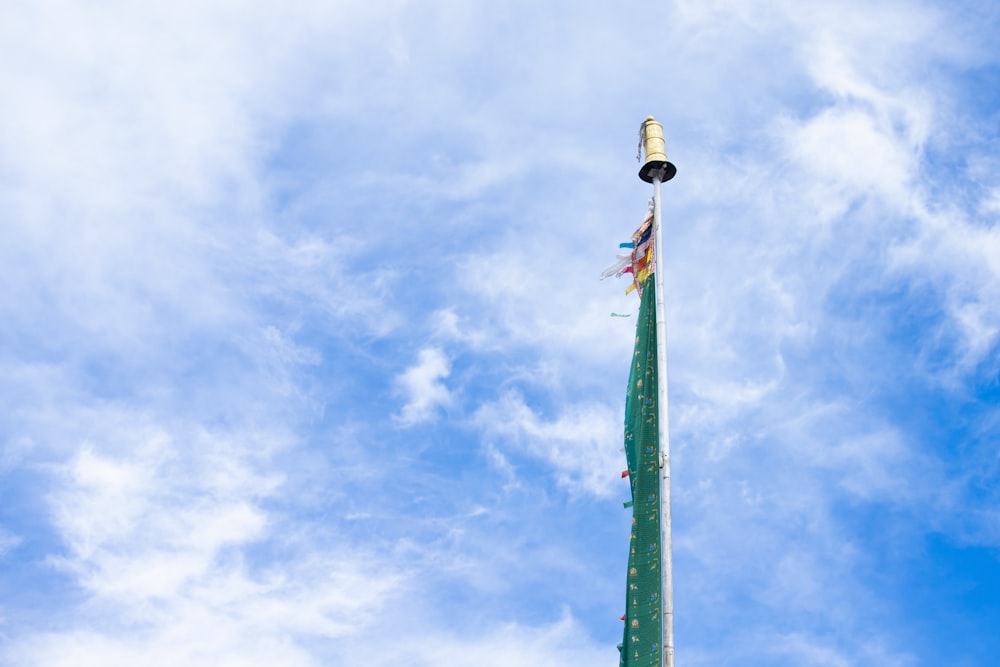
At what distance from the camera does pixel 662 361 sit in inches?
1041

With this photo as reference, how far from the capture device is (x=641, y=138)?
30.0 metres

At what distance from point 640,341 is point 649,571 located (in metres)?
6.13

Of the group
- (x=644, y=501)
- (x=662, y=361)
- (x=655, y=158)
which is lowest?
(x=644, y=501)

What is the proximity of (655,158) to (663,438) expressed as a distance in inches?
317

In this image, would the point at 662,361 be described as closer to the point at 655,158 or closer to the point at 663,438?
the point at 663,438

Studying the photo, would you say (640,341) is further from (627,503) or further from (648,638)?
(648,638)

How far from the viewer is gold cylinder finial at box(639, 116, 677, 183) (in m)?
29.0

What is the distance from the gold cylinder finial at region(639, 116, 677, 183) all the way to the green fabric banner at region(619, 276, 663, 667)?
121 inches

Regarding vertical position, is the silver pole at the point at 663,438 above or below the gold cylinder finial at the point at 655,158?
below

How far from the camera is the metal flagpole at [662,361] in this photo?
2380 cm

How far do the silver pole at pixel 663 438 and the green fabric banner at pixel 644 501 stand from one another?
452 mm

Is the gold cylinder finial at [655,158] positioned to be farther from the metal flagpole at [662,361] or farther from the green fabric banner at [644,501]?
the green fabric banner at [644,501]

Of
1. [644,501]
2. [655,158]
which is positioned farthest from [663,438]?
[655,158]

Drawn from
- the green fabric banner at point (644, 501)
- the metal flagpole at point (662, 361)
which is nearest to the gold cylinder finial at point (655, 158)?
the metal flagpole at point (662, 361)
